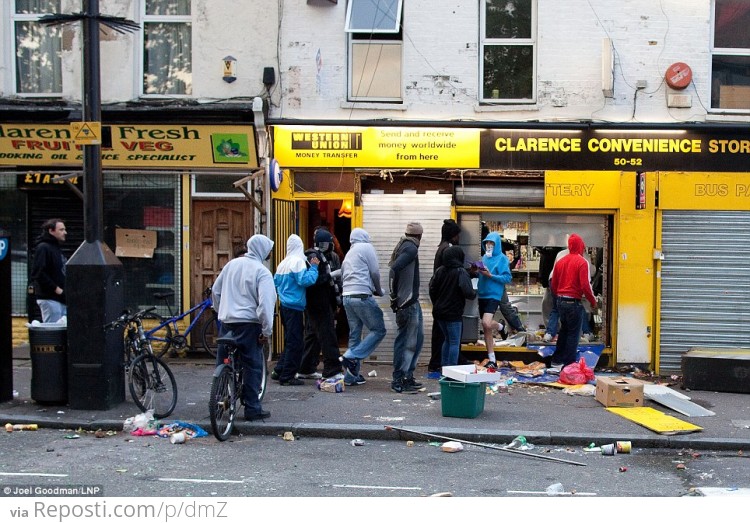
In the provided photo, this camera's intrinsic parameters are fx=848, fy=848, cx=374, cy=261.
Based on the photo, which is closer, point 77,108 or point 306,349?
point 306,349

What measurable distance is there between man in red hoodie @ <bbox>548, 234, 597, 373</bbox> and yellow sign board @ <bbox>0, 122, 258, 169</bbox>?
4.64 metres

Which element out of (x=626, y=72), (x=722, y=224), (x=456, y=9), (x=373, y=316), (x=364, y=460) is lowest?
(x=364, y=460)

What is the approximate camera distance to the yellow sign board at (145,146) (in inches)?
485

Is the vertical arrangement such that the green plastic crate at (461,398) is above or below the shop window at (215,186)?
below

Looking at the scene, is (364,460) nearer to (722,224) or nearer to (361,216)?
(361,216)

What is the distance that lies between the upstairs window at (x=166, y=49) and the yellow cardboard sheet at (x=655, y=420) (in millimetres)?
7836

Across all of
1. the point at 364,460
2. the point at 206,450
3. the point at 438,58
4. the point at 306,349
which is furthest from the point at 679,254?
the point at 206,450

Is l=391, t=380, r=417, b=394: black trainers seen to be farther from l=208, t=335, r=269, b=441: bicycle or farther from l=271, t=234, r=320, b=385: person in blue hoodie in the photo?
l=208, t=335, r=269, b=441: bicycle

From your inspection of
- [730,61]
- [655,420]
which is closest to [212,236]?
[655,420]

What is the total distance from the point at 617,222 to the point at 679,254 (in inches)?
39.4

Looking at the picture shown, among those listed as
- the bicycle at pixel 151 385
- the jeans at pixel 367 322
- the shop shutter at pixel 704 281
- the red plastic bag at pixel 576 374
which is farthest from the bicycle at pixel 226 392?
the shop shutter at pixel 704 281

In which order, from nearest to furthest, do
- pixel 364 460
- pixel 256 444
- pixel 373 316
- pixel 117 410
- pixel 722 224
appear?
pixel 364 460, pixel 256 444, pixel 117 410, pixel 373 316, pixel 722 224

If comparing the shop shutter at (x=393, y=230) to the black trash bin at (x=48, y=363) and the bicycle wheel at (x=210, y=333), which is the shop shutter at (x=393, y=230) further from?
the black trash bin at (x=48, y=363)

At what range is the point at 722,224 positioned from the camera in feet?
40.0
